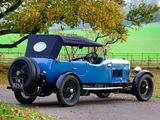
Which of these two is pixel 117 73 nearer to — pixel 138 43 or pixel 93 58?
pixel 93 58

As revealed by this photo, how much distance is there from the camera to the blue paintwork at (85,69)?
11.0m

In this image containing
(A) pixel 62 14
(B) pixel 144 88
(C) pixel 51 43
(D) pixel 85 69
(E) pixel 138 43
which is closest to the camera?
(C) pixel 51 43

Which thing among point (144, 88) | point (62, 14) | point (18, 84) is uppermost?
point (62, 14)

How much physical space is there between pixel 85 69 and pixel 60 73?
109cm

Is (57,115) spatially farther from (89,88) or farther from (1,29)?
(1,29)

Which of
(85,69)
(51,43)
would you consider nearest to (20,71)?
(51,43)

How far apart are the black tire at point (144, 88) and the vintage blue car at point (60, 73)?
0.13 ft

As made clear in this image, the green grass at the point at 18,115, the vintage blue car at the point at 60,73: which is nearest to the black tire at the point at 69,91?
the vintage blue car at the point at 60,73

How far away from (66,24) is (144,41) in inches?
2862

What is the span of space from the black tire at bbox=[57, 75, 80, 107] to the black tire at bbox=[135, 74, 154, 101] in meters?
3.12

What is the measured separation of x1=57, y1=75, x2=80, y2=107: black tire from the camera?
11.0 metres

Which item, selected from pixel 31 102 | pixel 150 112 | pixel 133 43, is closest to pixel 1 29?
pixel 31 102

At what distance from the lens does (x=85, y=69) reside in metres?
11.9

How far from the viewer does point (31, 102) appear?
1238 centimetres
